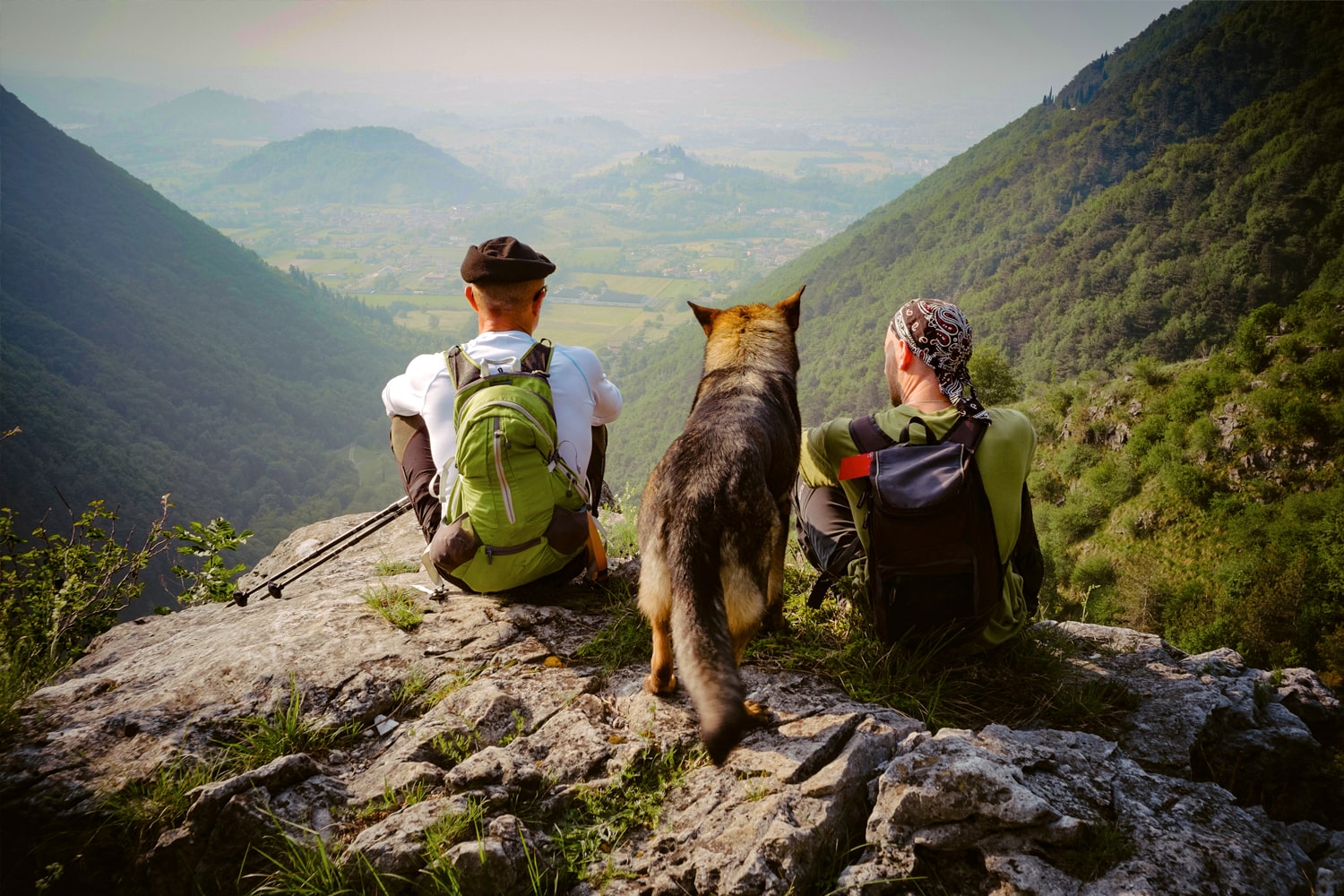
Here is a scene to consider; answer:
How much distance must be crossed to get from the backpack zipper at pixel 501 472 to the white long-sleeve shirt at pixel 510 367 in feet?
1.30

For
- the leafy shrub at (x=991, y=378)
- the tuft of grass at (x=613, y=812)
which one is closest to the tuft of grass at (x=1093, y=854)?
the tuft of grass at (x=613, y=812)

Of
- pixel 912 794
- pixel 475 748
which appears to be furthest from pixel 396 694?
pixel 912 794

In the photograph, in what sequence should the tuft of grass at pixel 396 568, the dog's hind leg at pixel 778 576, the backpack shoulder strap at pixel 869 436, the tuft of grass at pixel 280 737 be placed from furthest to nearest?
the tuft of grass at pixel 396 568 → the dog's hind leg at pixel 778 576 → the backpack shoulder strap at pixel 869 436 → the tuft of grass at pixel 280 737

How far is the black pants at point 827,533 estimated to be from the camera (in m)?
3.60

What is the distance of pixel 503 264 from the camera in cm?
359

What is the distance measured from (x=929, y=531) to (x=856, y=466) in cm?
44

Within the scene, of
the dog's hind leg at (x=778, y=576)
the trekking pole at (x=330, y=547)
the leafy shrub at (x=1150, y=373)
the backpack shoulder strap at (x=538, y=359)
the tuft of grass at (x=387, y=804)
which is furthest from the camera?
the leafy shrub at (x=1150, y=373)

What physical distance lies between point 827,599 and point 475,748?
227cm

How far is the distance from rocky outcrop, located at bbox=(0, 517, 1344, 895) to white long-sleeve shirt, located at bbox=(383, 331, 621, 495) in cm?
112

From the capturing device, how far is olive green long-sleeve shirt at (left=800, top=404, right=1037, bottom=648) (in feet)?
9.50

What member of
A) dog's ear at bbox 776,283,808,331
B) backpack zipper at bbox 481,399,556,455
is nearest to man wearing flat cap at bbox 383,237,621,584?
backpack zipper at bbox 481,399,556,455

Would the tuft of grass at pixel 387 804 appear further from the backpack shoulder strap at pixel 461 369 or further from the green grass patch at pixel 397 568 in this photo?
the green grass patch at pixel 397 568

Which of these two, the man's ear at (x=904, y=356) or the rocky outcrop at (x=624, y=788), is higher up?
the man's ear at (x=904, y=356)

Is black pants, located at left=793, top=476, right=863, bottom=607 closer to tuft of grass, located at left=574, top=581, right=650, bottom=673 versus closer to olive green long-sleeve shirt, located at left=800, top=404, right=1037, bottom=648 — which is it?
olive green long-sleeve shirt, located at left=800, top=404, right=1037, bottom=648
